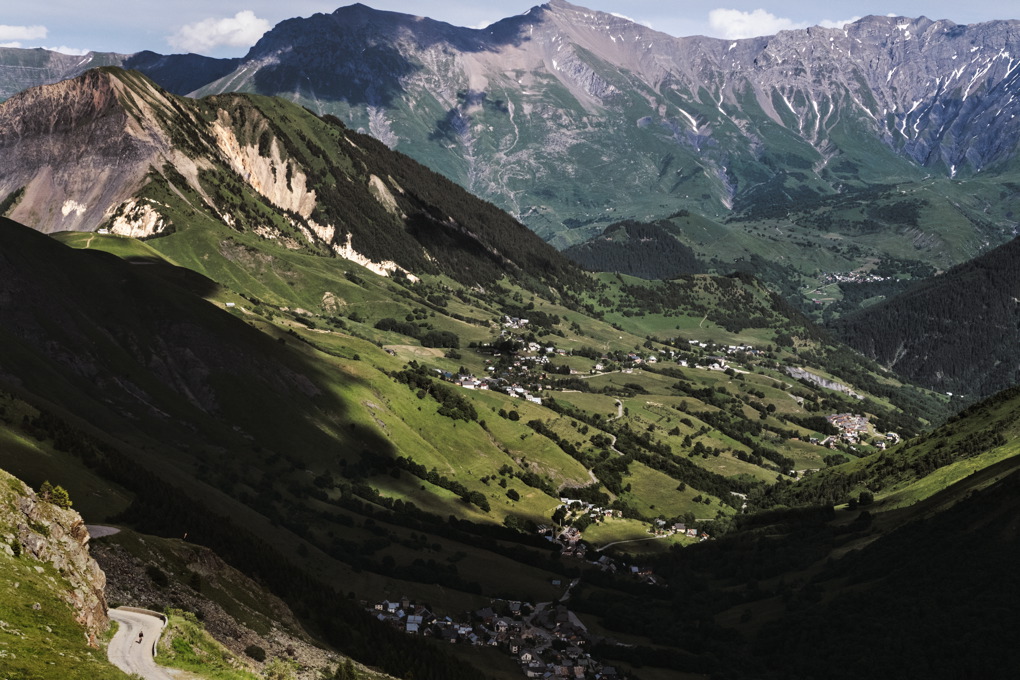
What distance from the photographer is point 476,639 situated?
13500 centimetres

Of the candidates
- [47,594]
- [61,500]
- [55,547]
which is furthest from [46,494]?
[47,594]

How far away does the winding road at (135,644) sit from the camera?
2472 inches

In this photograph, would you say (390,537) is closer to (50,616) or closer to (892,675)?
(892,675)

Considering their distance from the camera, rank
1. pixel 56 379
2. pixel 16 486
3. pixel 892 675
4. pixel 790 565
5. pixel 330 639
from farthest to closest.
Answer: pixel 790 565 < pixel 56 379 < pixel 892 675 < pixel 330 639 < pixel 16 486

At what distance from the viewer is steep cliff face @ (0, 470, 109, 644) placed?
61.9 metres

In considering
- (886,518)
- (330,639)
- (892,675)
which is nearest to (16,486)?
(330,639)

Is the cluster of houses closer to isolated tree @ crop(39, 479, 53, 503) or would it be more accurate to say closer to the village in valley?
the village in valley

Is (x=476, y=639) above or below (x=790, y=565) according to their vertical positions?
below

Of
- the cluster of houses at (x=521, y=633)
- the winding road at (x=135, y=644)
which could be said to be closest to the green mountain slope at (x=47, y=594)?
the winding road at (x=135, y=644)

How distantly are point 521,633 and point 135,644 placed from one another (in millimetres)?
83694

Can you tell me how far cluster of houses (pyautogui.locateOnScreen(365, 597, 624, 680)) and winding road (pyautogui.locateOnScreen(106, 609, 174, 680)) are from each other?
6123cm

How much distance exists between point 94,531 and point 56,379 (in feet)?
318

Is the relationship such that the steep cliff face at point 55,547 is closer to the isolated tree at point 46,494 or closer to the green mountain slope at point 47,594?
the green mountain slope at point 47,594

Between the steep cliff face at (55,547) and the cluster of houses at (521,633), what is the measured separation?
66718 millimetres
